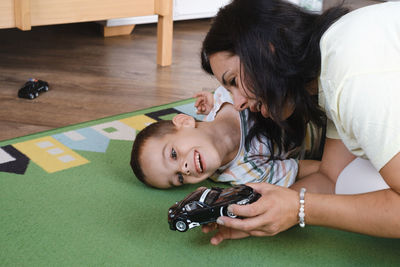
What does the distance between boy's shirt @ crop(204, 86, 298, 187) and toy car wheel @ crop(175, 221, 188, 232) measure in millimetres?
306

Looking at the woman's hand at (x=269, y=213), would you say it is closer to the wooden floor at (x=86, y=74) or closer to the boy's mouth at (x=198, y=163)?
the boy's mouth at (x=198, y=163)

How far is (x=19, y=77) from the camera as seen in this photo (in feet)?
6.33

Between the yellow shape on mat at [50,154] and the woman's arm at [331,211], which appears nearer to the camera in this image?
the woman's arm at [331,211]

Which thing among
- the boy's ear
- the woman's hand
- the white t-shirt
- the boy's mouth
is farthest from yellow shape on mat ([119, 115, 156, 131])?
Answer: the white t-shirt

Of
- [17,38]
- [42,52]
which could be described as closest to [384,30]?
[42,52]

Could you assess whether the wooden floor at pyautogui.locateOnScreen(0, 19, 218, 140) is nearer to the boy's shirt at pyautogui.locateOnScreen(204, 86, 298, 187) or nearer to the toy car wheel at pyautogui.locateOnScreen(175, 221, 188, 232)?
the boy's shirt at pyautogui.locateOnScreen(204, 86, 298, 187)

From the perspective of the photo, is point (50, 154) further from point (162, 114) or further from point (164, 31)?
point (164, 31)

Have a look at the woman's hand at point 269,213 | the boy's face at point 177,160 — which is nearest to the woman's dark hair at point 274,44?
the woman's hand at point 269,213

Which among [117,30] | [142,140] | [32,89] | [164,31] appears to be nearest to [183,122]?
[142,140]

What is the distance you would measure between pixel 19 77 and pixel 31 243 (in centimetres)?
112

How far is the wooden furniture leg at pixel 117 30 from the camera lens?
2.61m

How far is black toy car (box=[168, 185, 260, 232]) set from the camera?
934 mm

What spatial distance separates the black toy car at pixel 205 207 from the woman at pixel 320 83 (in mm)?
26

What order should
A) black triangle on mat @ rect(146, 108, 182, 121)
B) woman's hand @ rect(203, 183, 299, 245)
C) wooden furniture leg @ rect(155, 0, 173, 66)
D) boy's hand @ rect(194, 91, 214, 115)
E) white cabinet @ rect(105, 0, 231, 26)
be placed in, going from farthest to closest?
white cabinet @ rect(105, 0, 231, 26)
wooden furniture leg @ rect(155, 0, 173, 66)
black triangle on mat @ rect(146, 108, 182, 121)
boy's hand @ rect(194, 91, 214, 115)
woman's hand @ rect(203, 183, 299, 245)
